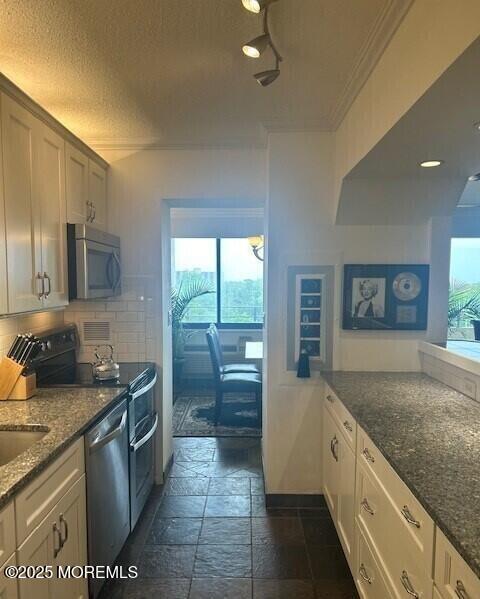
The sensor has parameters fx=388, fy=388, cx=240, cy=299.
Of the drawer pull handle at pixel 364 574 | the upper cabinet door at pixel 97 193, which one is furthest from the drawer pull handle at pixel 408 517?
the upper cabinet door at pixel 97 193

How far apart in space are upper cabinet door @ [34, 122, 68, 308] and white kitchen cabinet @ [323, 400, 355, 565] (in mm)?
1687

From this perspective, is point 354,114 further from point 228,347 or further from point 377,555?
point 228,347

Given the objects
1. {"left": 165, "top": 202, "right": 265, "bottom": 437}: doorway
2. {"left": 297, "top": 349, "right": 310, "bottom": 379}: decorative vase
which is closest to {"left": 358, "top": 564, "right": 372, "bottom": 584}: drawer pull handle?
{"left": 297, "top": 349, "right": 310, "bottom": 379}: decorative vase

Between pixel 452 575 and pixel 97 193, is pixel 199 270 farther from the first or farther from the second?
pixel 452 575

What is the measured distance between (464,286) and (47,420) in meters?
5.08

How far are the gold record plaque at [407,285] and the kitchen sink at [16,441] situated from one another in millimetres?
2115

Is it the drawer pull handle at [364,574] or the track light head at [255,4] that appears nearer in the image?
the track light head at [255,4]

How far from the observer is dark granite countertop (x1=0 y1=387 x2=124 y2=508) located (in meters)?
1.23

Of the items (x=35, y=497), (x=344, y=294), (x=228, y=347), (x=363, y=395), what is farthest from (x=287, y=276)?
(x=228, y=347)

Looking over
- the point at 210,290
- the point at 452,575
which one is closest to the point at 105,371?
the point at 452,575

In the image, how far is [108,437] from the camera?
1866 mm

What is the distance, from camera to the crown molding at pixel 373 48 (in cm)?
136

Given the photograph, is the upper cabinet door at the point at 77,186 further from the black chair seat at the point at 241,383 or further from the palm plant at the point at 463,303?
the palm plant at the point at 463,303

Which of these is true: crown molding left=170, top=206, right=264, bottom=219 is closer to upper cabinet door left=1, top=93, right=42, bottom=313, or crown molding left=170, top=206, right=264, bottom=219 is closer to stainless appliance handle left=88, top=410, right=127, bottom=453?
upper cabinet door left=1, top=93, right=42, bottom=313
